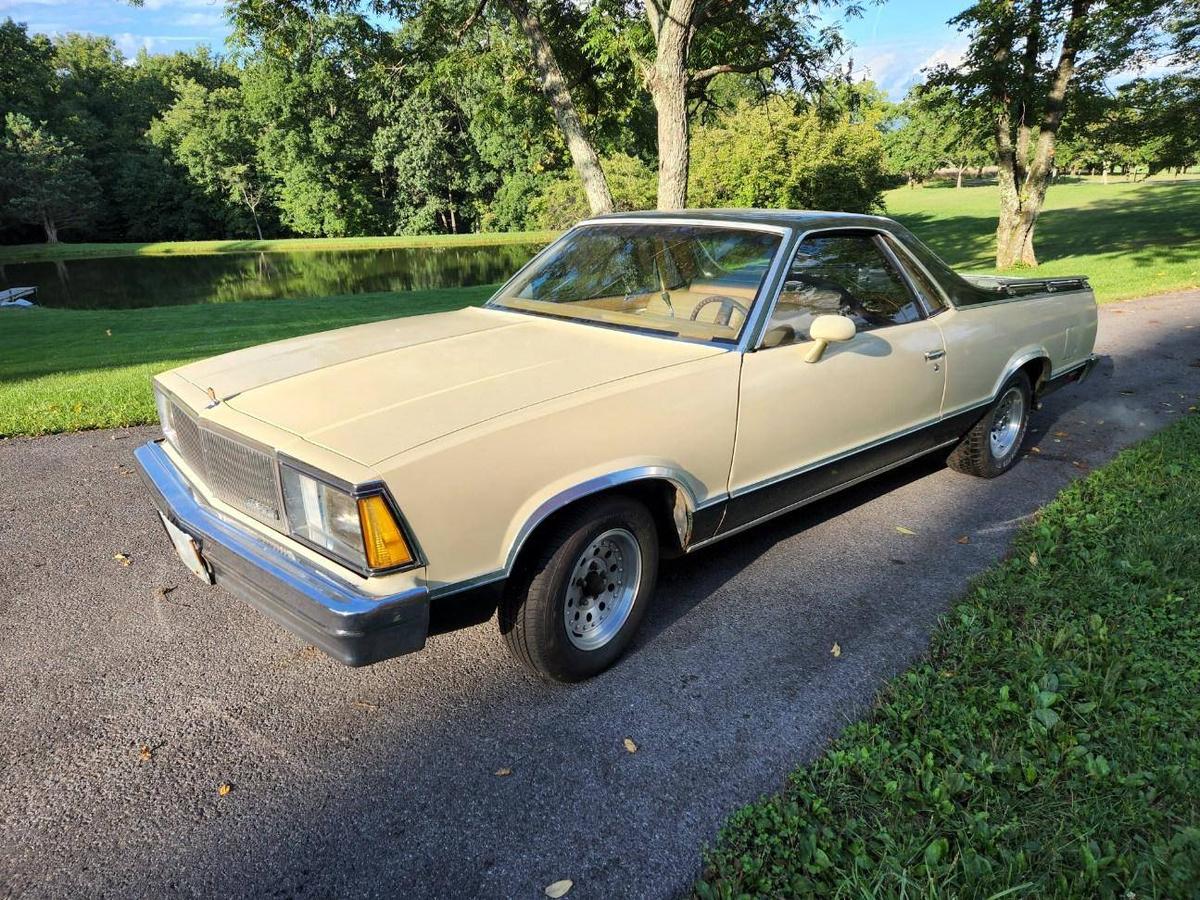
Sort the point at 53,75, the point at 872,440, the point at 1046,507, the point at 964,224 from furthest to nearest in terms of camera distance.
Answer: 1. the point at 53,75
2. the point at 964,224
3. the point at 1046,507
4. the point at 872,440

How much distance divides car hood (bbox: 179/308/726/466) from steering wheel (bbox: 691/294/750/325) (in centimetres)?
23

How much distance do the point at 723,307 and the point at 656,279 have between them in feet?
1.52

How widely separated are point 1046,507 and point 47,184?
61446 mm

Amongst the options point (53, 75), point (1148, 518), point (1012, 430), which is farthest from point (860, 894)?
point (53, 75)

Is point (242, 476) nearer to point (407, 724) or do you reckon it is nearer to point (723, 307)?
point (407, 724)

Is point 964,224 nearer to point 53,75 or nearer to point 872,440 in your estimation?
point 872,440

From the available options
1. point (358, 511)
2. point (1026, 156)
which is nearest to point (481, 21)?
point (358, 511)

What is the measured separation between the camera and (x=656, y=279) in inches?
145

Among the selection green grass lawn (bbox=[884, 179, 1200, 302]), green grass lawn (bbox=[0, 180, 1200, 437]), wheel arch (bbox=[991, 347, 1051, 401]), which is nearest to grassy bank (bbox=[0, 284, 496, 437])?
green grass lawn (bbox=[0, 180, 1200, 437])

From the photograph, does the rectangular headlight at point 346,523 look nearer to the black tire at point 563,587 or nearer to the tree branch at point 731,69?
the black tire at point 563,587

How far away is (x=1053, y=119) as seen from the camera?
629 inches

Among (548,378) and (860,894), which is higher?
(548,378)

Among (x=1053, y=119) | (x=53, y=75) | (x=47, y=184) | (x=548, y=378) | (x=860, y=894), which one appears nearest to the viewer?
(x=860, y=894)

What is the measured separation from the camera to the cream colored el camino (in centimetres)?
230
